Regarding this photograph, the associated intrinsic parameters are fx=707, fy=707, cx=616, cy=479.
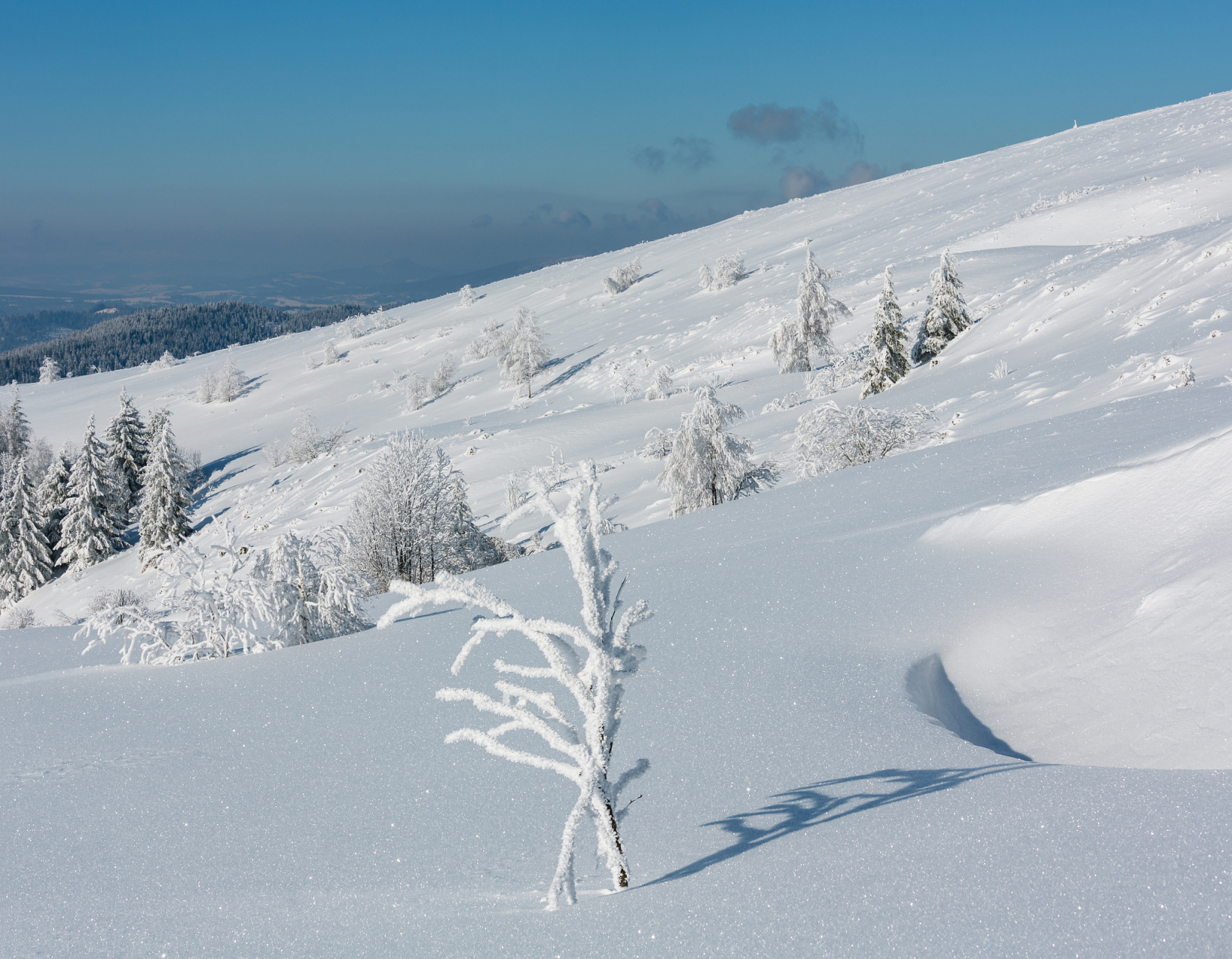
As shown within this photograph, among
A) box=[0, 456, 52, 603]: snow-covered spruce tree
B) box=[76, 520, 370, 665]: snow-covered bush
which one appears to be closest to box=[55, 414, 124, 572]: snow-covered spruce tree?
box=[0, 456, 52, 603]: snow-covered spruce tree

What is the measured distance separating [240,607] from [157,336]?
177627 millimetres

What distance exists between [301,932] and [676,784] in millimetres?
1868

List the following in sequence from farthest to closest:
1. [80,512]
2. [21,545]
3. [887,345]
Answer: [80,512] → [21,545] → [887,345]

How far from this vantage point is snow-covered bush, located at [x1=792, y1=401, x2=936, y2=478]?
14.8 meters

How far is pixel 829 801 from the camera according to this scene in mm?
3385

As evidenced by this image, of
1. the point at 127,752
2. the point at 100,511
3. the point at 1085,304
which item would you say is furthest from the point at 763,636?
the point at 100,511

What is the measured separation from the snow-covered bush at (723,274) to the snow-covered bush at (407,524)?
135 ft

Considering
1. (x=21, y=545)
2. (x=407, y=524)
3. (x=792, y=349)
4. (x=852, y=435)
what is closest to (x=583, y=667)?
(x=852, y=435)

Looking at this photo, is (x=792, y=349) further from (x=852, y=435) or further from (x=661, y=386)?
(x=852, y=435)

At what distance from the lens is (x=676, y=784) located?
378 centimetres

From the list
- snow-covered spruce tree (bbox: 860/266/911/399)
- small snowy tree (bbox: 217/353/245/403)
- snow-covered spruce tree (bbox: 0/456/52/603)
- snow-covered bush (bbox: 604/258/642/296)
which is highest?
snow-covered bush (bbox: 604/258/642/296)

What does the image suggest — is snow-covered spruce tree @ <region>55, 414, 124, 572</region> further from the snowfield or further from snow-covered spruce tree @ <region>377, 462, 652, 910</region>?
snow-covered spruce tree @ <region>377, 462, 652, 910</region>

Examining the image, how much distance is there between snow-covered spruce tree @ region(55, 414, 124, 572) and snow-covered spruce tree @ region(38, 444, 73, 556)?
1.58 ft

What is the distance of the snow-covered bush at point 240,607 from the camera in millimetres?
7523
